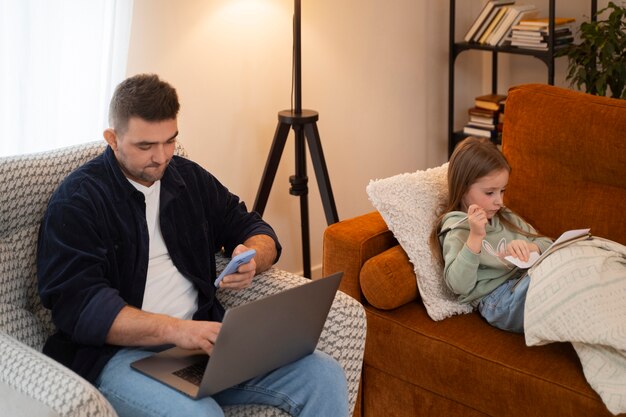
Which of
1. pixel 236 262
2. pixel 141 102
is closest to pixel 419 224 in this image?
pixel 236 262

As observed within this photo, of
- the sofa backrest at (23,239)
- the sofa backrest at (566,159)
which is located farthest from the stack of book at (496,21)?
the sofa backrest at (23,239)

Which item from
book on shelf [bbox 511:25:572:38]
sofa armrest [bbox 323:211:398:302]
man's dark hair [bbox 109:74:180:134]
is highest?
book on shelf [bbox 511:25:572:38]

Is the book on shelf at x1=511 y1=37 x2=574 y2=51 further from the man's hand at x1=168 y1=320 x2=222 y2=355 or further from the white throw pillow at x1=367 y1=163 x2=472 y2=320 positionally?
the man's hand at x1=168 y1=320 x2=222 y2=355

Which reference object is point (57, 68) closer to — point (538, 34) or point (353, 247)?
point (353, 247)

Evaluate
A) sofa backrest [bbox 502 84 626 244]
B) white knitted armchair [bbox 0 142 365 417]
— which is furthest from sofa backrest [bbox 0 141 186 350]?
sofa backrest [bbox 502 84 626 244]

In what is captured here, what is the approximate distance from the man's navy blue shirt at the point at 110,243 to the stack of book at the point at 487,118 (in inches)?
78.2

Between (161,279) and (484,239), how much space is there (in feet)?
2.84

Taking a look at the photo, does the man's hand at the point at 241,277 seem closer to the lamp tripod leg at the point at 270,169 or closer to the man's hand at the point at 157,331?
the man's hand at the point at 157,331

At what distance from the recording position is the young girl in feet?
7.54

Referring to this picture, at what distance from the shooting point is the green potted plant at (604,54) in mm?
3436

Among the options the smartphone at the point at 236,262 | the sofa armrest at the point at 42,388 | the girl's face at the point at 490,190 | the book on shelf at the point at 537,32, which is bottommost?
the sofa armrest at the point at 42,388

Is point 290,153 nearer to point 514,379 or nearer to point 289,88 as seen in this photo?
point 289,88

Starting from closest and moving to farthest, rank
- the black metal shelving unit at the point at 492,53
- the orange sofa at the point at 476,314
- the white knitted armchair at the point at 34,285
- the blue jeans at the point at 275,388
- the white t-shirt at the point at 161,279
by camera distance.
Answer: the blue jeans at the point at 275,388 < the white knitted armchair at the point at 34,285 < the white t-shirt at the point at 161,279 < the orange sofa at the point at 476,314 < the black metal shelving unit at the point at 492,53

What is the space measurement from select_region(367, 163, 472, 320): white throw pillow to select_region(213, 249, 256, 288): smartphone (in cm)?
54
